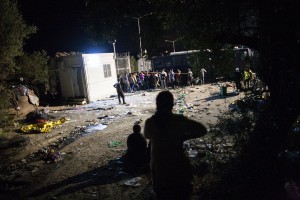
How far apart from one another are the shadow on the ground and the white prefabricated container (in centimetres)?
1293

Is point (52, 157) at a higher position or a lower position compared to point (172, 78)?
lower

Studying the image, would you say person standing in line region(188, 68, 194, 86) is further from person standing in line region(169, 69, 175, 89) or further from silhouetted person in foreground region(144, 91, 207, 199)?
silhouetted person in foreground region(144, 91, 207, 199)

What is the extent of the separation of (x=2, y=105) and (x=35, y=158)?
13.0 ft

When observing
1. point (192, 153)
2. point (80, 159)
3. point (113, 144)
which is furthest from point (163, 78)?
point (192, 153)

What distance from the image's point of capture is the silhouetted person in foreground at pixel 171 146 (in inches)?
121

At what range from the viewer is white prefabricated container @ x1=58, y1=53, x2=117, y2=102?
1934 cm

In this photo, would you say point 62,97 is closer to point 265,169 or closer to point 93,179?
point 93,179

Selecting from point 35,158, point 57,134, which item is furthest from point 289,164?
point 57,134

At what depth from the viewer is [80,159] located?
26.9 feet

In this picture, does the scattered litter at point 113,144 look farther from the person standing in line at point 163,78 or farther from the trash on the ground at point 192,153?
the person standing in line at point 163,78

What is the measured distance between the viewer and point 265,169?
4.70 meters

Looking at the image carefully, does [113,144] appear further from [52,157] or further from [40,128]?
[40,128]

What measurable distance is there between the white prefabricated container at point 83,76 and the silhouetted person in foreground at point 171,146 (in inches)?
658

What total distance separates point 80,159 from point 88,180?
5.66 feet
